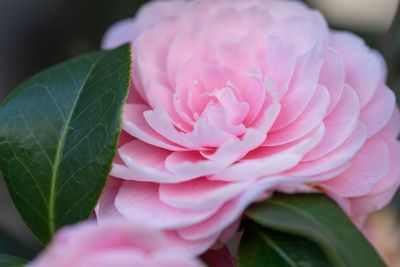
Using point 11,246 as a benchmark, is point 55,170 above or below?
above

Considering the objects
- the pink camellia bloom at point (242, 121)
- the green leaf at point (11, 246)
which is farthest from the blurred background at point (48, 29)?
the pink camellia bloom at point (242, 121)

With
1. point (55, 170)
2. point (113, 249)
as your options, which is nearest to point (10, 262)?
point (55, 170)

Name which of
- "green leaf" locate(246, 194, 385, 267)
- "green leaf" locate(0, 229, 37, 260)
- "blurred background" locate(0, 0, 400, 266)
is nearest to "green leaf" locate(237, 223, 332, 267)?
"green leaf" locate(246, 194, 385, 267)

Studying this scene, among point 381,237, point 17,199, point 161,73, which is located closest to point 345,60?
point 161,73

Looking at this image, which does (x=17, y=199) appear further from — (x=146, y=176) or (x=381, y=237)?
(x=381, y=237)

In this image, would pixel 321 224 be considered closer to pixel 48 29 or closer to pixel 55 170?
pixel 55 170
